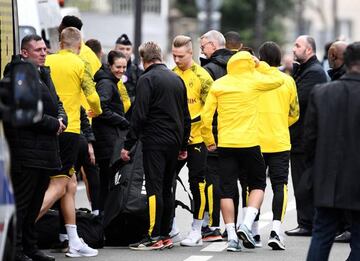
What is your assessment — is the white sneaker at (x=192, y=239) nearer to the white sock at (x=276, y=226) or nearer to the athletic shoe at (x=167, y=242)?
→ the athletic shoe at (x=167, y=242)

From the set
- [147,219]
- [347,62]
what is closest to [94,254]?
[147,219]

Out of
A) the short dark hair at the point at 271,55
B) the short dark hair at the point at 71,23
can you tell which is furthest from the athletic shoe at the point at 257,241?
the short dark hair at the point at 71,23

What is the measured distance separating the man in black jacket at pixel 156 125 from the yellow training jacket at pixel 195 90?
65cm

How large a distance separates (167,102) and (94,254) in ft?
4.94

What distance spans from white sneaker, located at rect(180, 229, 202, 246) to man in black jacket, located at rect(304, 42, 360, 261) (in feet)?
11.6

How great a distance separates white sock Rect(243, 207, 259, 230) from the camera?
1259 cm

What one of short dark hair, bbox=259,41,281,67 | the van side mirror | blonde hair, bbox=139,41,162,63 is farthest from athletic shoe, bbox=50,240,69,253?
the van side mirror

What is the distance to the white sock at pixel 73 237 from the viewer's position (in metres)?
12.3

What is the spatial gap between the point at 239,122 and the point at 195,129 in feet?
3.21

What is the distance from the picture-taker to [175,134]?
12.7 metres

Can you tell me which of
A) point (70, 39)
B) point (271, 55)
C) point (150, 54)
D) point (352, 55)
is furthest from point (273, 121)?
point (352, 55)

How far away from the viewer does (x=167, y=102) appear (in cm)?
1263

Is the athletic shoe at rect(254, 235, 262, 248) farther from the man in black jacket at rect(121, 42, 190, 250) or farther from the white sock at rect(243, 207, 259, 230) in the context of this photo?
the man in black jacket at rect(121, 42, 190, 250)

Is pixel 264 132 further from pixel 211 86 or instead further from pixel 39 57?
pixel 39 57
